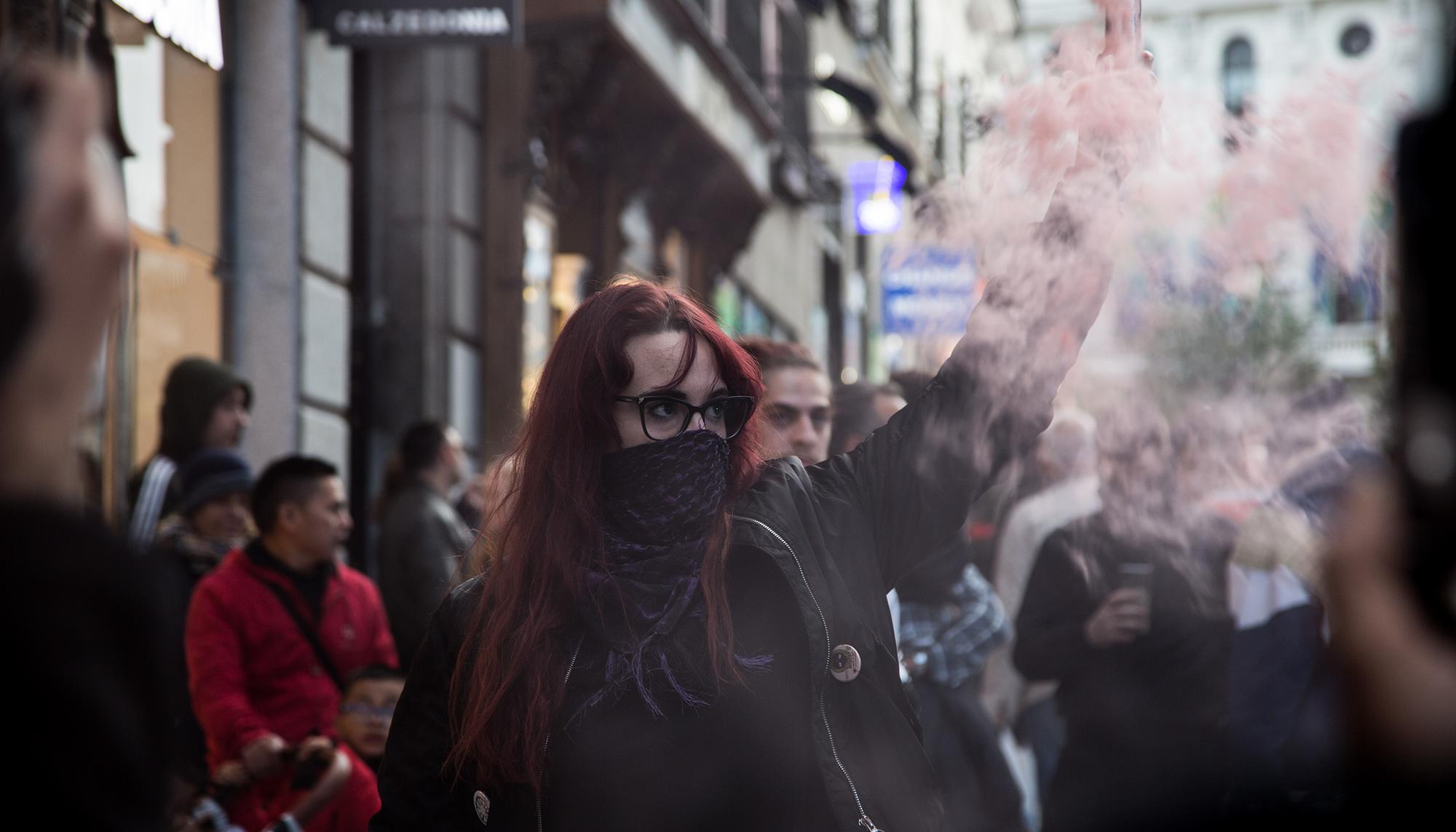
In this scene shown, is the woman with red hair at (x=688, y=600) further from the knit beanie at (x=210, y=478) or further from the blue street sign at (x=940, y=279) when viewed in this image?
the knit beanie at (x=210, y=478)

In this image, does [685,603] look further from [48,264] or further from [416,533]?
[416,533]

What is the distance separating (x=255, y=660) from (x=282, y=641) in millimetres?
103

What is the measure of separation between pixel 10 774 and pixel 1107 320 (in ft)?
10.8

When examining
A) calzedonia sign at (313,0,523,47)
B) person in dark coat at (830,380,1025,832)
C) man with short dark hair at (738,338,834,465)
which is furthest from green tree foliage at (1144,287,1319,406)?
calzedonia sign at (313,0,523,47)

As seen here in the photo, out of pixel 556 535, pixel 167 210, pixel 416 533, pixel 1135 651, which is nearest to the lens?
Answer: pixel 556 535

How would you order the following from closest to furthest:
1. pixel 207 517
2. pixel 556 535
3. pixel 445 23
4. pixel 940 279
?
1. pixel 556 535
2. pixel 940 279
3. pixel 207 517
4. pixel 445 23

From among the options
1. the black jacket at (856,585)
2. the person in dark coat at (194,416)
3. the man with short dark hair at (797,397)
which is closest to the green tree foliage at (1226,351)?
the man with short dark hair at (797,397)

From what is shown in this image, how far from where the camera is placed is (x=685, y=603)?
8.45 feet

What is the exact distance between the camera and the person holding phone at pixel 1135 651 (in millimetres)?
4465

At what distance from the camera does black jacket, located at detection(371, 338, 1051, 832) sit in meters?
2.44

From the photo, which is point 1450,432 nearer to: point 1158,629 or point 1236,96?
point 1236,96

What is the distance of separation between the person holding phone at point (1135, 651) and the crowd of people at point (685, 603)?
1cm

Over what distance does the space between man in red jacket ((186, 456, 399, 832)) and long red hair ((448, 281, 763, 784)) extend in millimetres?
2196

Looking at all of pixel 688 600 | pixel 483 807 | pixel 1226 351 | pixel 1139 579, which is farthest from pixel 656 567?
pixel 1226 351
